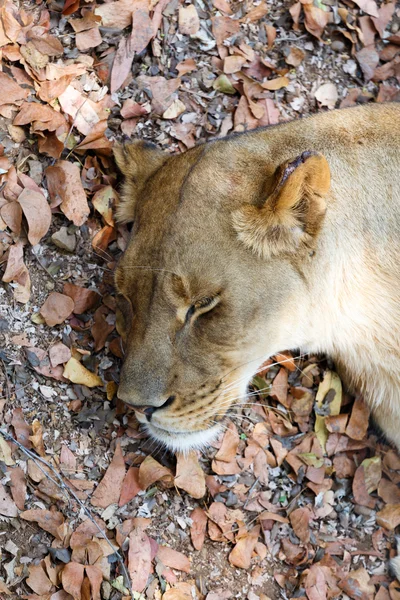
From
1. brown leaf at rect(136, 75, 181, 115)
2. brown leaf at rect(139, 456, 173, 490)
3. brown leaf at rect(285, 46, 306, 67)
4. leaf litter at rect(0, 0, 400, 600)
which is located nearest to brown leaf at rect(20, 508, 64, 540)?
leaf litter at rect(0, 0, 400, 600)

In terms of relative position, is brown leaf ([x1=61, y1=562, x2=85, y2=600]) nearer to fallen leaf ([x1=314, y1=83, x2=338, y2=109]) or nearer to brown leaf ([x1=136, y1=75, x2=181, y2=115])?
brown leaf ([x1=136, y1=75, x2=181, y2=115])

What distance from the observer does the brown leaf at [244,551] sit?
398 centimetres

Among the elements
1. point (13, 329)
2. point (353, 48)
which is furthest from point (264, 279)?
point (353, 48)

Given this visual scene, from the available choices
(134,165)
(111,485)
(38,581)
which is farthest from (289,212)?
(38,581)

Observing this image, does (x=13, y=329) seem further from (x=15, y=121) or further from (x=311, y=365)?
(x=311, y=365)

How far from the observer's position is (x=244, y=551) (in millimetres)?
4004

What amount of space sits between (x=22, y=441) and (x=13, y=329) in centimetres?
56

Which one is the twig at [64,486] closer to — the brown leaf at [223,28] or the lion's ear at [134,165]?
the lion's ear at [134,165]

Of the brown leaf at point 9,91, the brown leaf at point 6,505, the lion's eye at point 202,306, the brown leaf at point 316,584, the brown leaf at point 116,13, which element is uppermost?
the brown leaf at point 116,13

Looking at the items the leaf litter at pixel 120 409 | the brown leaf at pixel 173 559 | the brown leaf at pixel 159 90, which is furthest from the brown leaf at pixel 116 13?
the brown leaf at pixel 173 559

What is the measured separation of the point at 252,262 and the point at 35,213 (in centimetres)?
126

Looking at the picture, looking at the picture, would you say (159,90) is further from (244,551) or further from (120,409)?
(244,551)

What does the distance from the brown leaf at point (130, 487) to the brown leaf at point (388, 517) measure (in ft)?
4.64

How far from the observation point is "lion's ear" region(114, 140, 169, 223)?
3896mm
